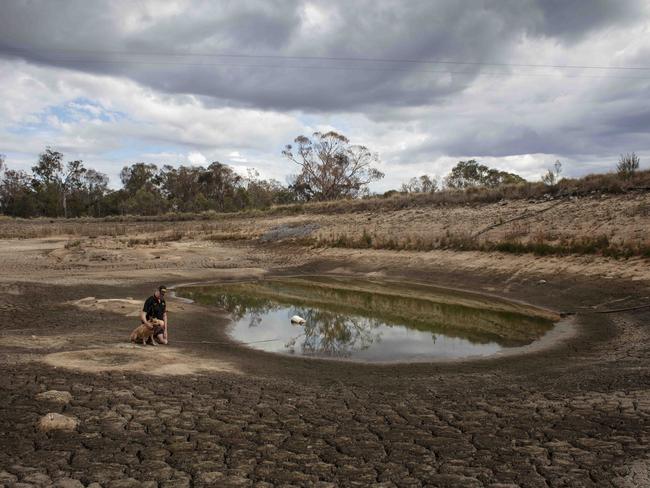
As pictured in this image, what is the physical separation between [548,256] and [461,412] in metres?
14.4

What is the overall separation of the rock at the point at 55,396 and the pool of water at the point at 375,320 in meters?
4.95

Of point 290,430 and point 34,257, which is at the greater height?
point 34,257

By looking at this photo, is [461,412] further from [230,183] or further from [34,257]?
[230,183]

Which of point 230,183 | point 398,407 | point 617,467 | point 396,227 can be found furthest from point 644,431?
point 230,183

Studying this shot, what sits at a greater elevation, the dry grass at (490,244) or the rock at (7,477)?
the dry grass at (490,244)

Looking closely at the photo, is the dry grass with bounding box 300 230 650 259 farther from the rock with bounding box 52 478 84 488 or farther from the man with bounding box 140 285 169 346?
the rock with bounding box 52 478 84 488

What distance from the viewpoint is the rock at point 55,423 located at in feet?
19.0

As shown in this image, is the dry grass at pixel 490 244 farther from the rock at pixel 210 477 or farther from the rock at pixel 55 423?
the rock at pixel 55 423

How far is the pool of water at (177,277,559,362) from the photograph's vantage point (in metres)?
11.6

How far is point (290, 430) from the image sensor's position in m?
6.20

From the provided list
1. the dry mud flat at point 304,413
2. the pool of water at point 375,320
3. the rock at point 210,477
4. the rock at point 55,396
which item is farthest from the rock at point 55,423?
the pool of water at point 375,320

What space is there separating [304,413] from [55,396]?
323cm

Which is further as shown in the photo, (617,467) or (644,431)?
(644,431)

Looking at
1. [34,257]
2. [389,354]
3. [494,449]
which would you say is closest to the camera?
[494,449]
